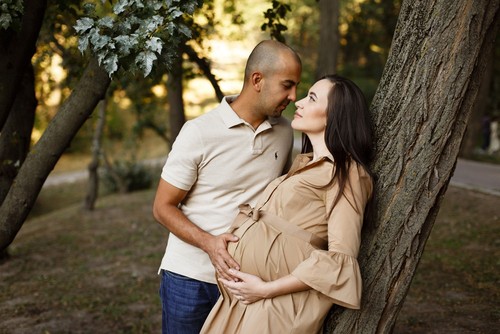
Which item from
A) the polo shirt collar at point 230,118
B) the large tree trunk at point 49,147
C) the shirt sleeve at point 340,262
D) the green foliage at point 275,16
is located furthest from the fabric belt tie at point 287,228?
the green foliage at point 275,16

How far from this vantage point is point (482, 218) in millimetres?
9195

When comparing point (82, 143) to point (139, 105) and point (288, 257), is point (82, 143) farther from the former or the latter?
point (288, 257)

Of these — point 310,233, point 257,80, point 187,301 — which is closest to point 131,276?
point 187,301

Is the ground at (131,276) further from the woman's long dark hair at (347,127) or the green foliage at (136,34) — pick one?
the green foliage at (136,34)

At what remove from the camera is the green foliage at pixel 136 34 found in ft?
9.16

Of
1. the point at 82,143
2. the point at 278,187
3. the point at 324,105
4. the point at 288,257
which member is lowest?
the point at 82,143

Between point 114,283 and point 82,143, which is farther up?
point 114,283

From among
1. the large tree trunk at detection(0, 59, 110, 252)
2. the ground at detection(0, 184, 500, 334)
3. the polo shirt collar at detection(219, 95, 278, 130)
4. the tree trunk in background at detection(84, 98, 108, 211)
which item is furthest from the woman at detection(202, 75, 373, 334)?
the tree trunk in background at detection(84, 98, 108, 211)

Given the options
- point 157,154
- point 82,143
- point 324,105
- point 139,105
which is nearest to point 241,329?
point 324,105

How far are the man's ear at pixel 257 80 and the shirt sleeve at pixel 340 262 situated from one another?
0.83m

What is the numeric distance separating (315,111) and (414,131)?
43 cm

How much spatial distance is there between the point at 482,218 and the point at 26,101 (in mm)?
6642

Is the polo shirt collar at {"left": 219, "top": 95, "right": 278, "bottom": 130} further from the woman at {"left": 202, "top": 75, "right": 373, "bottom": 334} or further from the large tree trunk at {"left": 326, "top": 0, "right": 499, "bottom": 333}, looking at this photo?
the large tree trunk at {"left": 326, "top": 0, "right": 499, "bottom": 333}

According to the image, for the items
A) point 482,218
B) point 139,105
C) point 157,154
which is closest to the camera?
point 482,218
